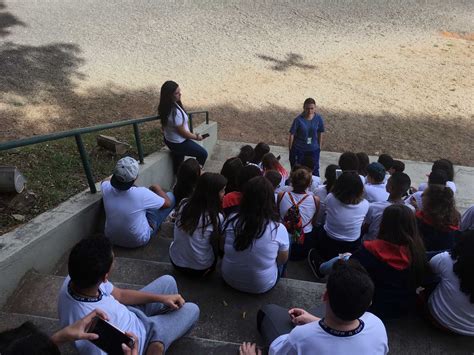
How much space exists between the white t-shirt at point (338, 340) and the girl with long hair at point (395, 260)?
0.90m

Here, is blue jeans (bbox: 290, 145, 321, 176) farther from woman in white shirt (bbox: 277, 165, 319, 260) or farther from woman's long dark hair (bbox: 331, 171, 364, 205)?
woman's long dark hair (bbox: 331, 171, 364, 205)

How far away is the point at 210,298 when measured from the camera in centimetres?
342

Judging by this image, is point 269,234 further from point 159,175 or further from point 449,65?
point 449,65

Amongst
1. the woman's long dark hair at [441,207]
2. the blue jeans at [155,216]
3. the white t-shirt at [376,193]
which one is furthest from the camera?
the white t-shirt at [376,193]

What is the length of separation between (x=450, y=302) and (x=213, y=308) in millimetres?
1784

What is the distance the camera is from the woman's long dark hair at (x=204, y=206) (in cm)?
337

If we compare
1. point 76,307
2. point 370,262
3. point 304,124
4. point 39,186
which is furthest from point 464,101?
point 76,307

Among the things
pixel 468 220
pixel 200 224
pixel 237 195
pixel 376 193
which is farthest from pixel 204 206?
pixel 468 220

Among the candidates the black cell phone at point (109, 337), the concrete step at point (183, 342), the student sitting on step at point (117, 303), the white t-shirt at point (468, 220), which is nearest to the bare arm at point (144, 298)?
the student sitting on step at point (117, 303)

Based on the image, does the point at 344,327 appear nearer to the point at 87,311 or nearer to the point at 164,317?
the point at 164,317

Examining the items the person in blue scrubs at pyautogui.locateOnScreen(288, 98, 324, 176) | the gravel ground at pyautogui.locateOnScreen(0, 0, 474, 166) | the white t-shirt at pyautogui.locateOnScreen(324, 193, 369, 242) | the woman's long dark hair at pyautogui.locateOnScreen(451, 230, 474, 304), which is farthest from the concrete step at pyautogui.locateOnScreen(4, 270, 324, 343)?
the gravel ground at pyautogui.locateOnScreen(0, 0, 474, 166)

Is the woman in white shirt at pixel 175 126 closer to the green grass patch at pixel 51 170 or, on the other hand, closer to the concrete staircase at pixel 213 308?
the green grass patch at pixel 51 170

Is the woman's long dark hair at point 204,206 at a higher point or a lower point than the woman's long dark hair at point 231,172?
higher

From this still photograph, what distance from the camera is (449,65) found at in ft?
44.1
